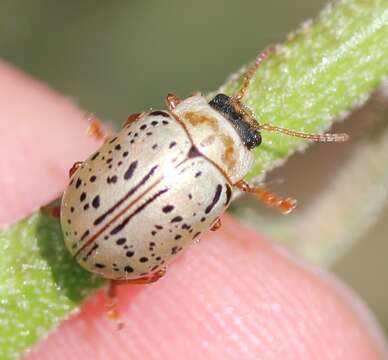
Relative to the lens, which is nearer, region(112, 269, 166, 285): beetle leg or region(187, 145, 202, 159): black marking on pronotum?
region(187, 145, 202, 159): black marking on pronotum

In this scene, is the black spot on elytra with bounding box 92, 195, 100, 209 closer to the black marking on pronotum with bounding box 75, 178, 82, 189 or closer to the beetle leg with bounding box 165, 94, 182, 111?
the black marking on pronotum with bounding box 75, 178, 82, 189

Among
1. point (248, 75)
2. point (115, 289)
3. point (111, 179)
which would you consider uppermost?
point (248, 75)

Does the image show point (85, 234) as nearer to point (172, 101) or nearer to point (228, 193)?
point (228, 193)

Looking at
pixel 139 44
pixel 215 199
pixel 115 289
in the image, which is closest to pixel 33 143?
pixel 115 289

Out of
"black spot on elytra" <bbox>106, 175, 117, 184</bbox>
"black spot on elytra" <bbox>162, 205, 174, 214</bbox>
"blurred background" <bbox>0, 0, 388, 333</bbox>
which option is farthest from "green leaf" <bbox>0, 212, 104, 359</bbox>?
"blurred background" <bbox>0, 0, 388, 333</bbox>

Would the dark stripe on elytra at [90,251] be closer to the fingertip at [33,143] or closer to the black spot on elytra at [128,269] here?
the black spot on elytra at [128,269]

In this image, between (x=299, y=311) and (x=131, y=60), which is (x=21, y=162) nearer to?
(x=299, y=311)

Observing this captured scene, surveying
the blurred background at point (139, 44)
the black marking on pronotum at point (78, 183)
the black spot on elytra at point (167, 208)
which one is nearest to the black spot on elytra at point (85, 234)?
the black marking on pronotum at point (78, 183)
